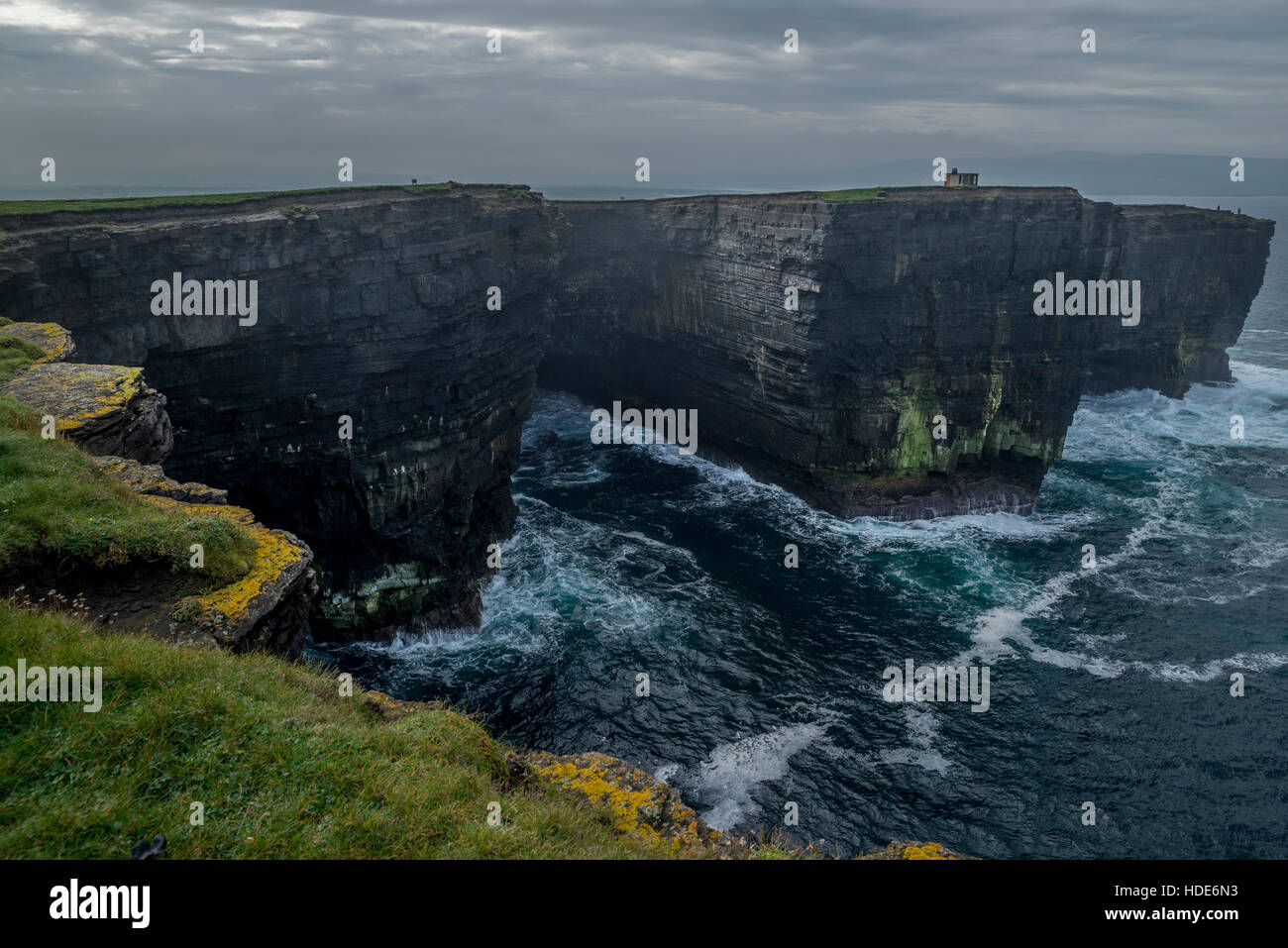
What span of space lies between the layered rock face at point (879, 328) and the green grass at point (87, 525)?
1640 inches

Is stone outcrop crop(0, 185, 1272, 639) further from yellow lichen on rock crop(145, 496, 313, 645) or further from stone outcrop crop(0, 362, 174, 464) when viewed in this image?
yellow lichen on rock crop(145, 496, 313, 645)

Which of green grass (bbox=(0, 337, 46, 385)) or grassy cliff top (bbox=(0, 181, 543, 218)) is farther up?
grassy cliff top (bbox=(0, 181, 543, 218))

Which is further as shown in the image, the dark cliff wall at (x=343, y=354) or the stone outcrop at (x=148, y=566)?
the dark cliff wall at (x=343, y=354)

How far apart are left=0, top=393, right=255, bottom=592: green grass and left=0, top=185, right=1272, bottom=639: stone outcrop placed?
19.9 m

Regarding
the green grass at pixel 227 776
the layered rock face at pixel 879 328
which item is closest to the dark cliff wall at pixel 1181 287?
the layered rock face at pixel 879 328

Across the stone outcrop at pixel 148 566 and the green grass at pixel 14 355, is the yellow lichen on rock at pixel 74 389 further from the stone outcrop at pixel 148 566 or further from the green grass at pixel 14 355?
the green grass at pixel 14 355

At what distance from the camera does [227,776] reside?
8148 mm

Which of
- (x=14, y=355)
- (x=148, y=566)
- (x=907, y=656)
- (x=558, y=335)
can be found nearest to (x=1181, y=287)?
(x=558, y=335)

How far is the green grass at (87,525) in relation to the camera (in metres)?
11.3

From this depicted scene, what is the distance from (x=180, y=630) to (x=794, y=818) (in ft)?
70.8

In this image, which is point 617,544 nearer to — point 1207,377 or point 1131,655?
point 1131,655

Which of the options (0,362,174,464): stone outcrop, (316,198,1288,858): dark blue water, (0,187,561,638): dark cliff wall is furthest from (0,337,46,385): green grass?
(316,198,1288,858): dark blue water

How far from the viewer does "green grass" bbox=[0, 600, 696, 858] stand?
23.7 ft
